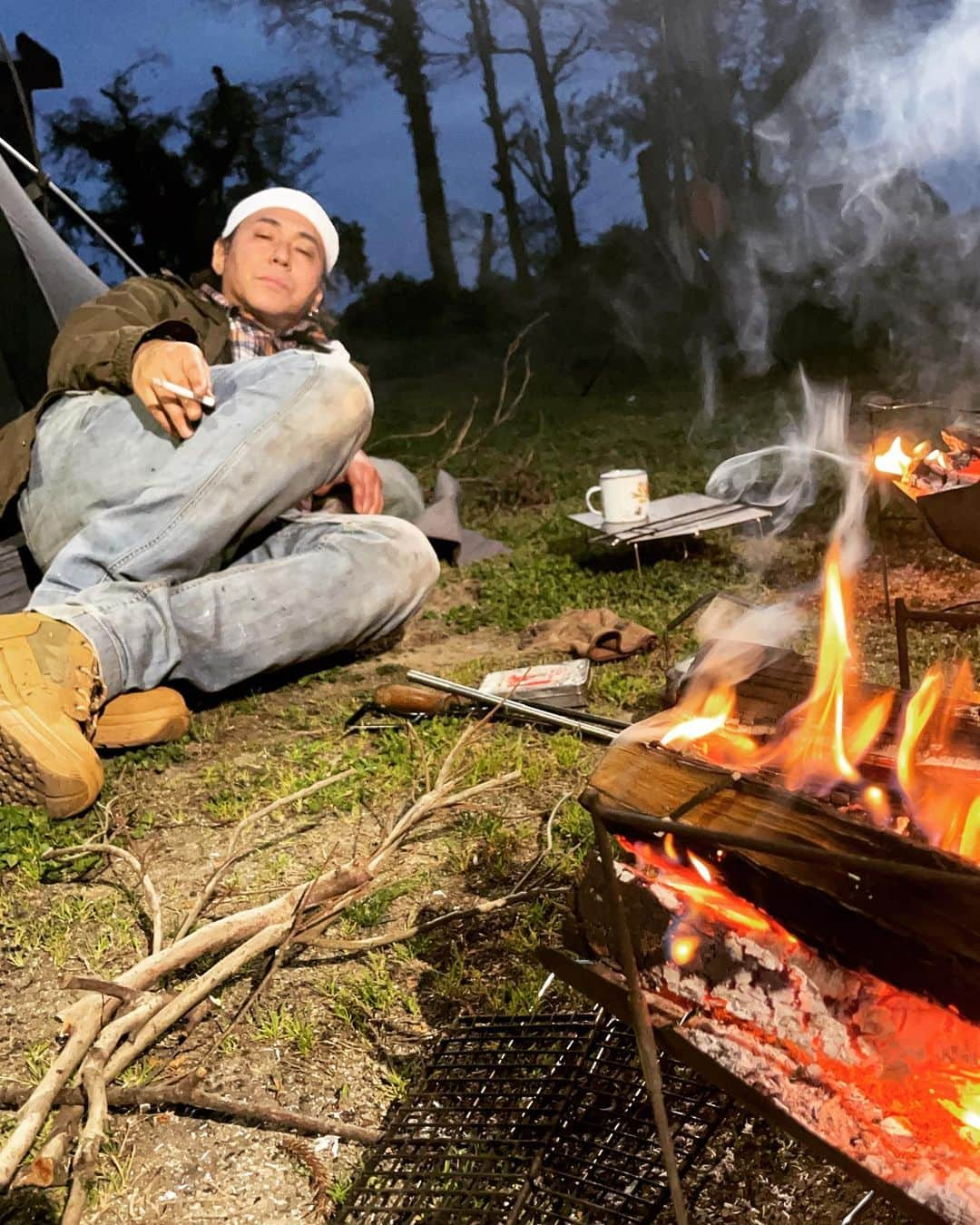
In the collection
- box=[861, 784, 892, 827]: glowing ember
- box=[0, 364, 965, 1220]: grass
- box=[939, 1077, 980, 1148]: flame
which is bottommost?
box=[0, 364, 965, 1220]: grass

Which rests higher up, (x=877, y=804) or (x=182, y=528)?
(x=182, y=528)

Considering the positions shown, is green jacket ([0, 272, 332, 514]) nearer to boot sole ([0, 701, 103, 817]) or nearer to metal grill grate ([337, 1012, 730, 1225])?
boot sole ([0, 701, 103, 817])

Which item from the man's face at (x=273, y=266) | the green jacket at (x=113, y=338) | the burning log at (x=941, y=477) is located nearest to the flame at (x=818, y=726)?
the burning log at (x=941, y=477)

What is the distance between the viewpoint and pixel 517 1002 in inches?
71.2

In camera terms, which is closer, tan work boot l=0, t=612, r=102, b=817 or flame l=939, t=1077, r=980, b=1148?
flame l=939, t=1077, r=980, b=1148

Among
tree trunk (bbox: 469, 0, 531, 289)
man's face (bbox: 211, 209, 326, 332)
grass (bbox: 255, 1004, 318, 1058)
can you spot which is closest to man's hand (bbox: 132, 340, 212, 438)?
man's face (bbox: 211, 209, 326, 332)

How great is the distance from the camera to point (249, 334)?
390 centimetres

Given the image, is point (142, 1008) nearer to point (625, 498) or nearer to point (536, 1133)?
point (536, 1133)

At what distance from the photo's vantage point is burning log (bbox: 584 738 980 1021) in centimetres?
111

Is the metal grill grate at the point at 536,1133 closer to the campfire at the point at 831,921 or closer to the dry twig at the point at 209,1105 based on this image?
the dry twig at the point at 209,1105

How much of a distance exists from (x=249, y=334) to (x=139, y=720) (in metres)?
1.62

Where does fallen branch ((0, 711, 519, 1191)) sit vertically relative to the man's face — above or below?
below

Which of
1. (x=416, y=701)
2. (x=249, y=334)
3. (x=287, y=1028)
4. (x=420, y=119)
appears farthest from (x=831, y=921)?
(x=420, y=119)

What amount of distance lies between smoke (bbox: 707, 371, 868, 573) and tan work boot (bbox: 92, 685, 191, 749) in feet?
8.88
